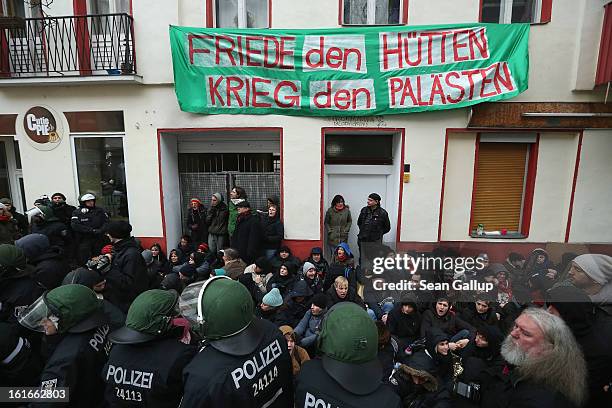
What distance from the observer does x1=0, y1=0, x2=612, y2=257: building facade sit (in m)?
6.11

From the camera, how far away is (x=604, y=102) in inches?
239

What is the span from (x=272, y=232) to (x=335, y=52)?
3.39 metres

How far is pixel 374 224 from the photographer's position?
6035mm

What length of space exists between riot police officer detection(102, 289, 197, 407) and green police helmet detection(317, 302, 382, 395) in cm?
92

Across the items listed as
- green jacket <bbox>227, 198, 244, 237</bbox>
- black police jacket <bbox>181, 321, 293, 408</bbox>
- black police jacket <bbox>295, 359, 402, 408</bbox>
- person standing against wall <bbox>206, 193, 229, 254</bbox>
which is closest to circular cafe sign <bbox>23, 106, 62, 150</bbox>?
person standing against wall <bbox>206, 193, 229, 254</bbox>

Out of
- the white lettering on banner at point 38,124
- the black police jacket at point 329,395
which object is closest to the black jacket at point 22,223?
the white lettering on banner at point 38,124

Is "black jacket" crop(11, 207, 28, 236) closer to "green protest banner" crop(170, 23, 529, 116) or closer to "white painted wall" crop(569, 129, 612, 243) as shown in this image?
"green protest banner" crop(170, 23, 529, 116)

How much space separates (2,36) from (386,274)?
27.5ft

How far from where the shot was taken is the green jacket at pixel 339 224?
645 centimetres

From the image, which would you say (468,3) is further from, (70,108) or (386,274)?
(70,108)

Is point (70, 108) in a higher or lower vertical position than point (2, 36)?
lower

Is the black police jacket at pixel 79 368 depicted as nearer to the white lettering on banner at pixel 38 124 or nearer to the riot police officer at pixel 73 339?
the riot police officer at pixel 73 339

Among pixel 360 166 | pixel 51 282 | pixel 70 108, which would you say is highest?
pixel 70 108

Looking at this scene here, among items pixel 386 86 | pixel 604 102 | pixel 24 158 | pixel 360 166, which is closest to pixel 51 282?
pixel 24 158
